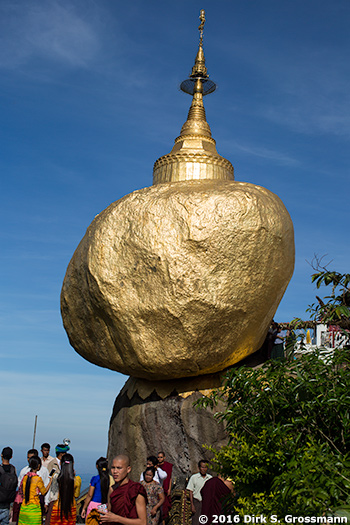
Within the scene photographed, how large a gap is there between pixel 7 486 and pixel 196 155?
23.3 ft

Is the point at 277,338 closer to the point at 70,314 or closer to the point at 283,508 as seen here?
the point at 70,314

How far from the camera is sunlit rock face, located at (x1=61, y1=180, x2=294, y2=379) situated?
9.27 meters

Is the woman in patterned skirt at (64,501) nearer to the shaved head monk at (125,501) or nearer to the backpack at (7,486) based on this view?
the backpack at (7,486)

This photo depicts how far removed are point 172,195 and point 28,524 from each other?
5550 millimetres

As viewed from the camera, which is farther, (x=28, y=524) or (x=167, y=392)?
(x=167, y=392)

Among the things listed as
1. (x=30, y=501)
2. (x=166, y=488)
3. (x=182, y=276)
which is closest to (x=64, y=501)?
(x=30, y=501)

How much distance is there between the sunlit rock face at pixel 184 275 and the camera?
9273 mm

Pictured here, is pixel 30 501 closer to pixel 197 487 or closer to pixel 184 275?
pixel 197 487

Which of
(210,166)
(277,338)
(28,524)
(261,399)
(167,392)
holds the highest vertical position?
(210,166)

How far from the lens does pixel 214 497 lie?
249 inches

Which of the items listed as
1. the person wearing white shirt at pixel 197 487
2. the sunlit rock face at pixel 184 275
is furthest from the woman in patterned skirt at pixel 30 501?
the sunlit rock face at pixel 184 275

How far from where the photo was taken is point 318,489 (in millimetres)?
4270

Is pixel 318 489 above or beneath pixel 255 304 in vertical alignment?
beneath

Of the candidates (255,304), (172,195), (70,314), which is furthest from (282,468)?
(70,314)
